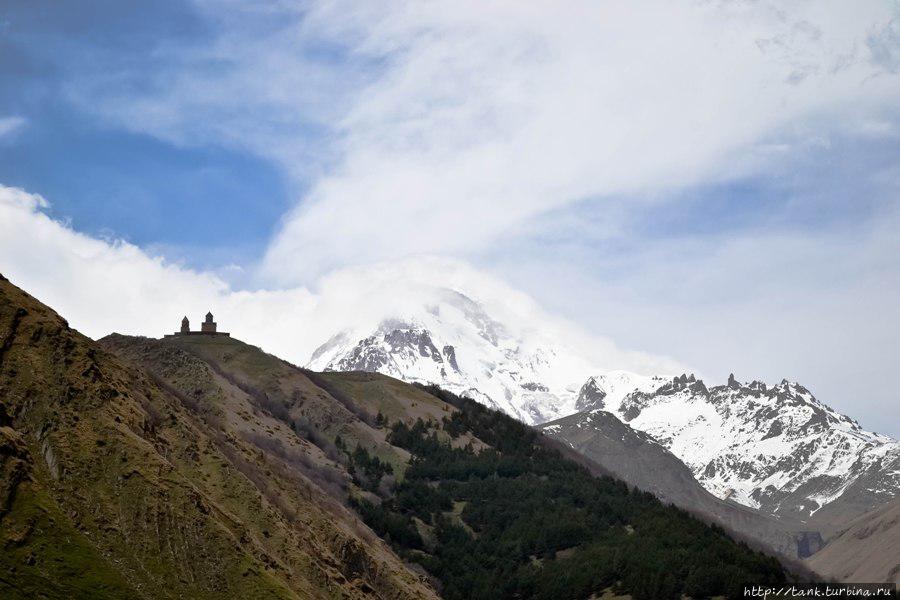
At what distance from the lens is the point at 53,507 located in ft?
245

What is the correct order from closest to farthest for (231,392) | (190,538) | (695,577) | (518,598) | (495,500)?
(190,538), (695,577), (518,598), (231,392), (495,500)

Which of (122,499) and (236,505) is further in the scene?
(236,505)

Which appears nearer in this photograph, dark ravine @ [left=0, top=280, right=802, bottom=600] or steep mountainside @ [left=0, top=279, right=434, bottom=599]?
steep mountainside @ [left=0, top=279, right=434, bottom=599]

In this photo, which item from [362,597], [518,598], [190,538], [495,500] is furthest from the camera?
[495,500]

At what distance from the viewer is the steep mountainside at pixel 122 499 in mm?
72188

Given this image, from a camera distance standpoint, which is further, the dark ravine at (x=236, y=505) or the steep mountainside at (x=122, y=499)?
the dark ravine at (x=236, y=505)

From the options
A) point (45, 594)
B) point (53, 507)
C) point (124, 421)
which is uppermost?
point (124, 421)

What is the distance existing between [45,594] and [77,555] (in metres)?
5.29

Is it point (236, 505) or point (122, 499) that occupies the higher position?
point (236, 505)

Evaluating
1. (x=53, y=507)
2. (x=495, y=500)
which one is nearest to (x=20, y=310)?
(x=53, y=507)

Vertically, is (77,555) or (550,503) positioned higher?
(550,503)

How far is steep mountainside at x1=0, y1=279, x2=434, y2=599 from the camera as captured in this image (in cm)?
7219

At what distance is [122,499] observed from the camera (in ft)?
265

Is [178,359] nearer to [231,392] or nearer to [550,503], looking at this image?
[231,392]
